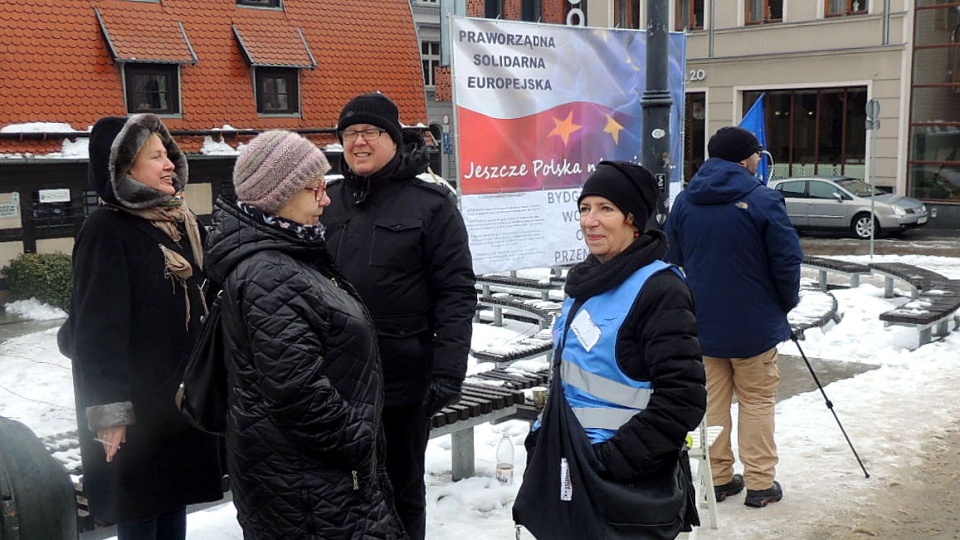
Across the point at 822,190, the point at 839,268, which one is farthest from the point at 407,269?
the point at 822,190

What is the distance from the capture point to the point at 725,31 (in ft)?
96.9

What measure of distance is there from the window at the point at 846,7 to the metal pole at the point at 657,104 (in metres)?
23.2

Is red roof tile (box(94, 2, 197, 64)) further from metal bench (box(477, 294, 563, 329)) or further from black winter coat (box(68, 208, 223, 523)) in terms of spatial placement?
black winter coat (box(68, 208, 223, 523))

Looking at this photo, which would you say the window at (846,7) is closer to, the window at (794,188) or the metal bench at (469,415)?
the window at (794,188)

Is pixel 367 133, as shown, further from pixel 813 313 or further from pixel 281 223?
pixel 813 313

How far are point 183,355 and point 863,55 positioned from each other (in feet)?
88.0

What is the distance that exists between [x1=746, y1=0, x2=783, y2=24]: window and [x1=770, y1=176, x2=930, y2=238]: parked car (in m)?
7.46

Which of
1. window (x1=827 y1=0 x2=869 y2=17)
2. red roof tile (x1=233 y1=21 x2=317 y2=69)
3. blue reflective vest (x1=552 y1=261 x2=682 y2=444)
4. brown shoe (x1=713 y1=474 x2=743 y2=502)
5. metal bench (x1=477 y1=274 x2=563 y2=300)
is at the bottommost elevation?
brown shoe (x1=713 y1=474 x2=743 y2=502)

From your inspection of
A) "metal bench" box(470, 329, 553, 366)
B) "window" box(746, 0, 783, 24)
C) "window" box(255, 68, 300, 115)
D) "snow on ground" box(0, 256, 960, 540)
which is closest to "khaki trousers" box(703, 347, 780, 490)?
"snow on ground" box(0, 256, 960, 540)

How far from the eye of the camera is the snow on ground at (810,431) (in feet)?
15.7

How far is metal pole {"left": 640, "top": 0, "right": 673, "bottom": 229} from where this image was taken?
617 centimetres

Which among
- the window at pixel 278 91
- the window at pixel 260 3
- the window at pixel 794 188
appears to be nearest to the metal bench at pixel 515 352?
the window at pixel 278 91

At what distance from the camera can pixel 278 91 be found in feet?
68.2

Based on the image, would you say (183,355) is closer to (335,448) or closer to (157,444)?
(157,444)
